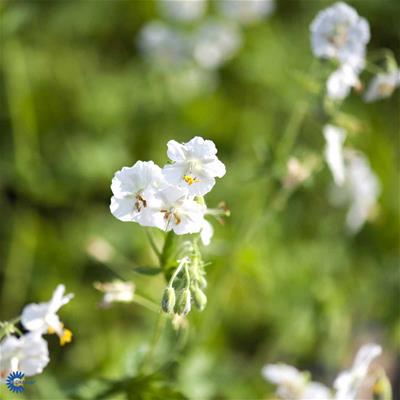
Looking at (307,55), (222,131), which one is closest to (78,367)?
(222,131)

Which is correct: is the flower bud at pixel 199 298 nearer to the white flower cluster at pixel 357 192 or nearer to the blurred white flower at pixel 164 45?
the white flower cluster at pixel 357 192

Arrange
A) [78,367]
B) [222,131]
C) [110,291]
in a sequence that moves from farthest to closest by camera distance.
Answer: [222,131] < [78,367] < [110,291]

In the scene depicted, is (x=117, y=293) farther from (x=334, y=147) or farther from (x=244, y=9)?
(x=244, y=9)

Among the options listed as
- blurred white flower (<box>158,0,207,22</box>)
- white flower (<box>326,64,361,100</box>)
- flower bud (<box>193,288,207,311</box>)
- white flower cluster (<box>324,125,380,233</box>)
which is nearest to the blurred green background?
white flower cluster (<box>324,125,380,233</box>)

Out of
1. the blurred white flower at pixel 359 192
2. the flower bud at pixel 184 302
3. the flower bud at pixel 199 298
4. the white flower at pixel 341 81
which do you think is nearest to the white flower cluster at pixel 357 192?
the blurred white flower at pixel 359 192

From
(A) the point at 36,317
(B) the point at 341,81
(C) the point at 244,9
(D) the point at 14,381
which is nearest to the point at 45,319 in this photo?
(A) the point at 36,317

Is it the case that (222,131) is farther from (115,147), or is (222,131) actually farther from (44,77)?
(44,77)

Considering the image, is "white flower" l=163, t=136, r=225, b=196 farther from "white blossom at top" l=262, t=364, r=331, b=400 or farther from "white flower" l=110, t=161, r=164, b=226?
"white blossom at top" l=262, t=364, r=331, b=400
